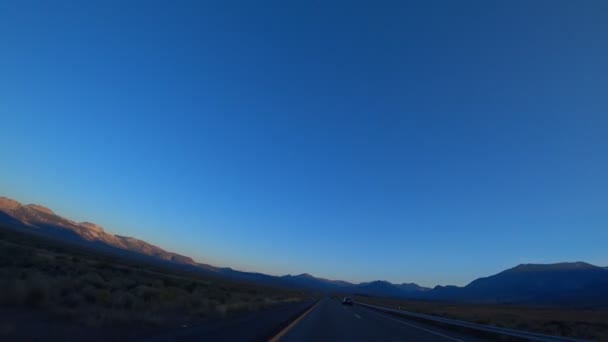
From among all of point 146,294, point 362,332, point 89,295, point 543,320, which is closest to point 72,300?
point 89,295

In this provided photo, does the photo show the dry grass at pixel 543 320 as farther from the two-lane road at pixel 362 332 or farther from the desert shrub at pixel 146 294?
the desert shrub at pixel 146 294

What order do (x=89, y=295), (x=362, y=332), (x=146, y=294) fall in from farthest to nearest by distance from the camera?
1. (x=146, y=294)
2. (x=89, y=295)
3. (x=362, y=332)

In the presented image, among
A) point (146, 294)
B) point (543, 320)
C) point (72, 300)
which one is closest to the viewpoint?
point (72, 300)

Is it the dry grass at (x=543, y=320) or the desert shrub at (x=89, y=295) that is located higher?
the dry grass at (x=543, y=320)

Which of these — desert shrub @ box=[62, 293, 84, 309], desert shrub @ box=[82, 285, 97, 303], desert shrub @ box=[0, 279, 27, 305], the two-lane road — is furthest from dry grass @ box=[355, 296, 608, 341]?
desert shrub @ box=[0, 279, 27, 305]

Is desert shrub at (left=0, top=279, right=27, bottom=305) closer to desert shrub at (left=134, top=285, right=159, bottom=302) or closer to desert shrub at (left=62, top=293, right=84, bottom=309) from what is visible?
desert shrub at (left=62, top=293, right=84, bottom=309)

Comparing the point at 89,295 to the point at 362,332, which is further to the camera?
the point at 89,295

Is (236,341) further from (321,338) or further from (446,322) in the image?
(446,322)

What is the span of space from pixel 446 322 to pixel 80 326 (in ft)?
64.8

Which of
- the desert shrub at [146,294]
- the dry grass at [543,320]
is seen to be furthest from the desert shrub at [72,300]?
the dry grass at [543,320]


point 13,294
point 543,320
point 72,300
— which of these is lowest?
point 72,300

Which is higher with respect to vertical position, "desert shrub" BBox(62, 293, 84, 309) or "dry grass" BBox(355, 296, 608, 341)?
"dry grass" BBox(355, 296, 608, 341)

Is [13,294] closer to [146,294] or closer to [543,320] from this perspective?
[146,294]

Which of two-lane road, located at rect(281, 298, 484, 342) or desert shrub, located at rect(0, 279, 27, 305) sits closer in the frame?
desert shrub, located at rect(0, 279, 27, 305)
